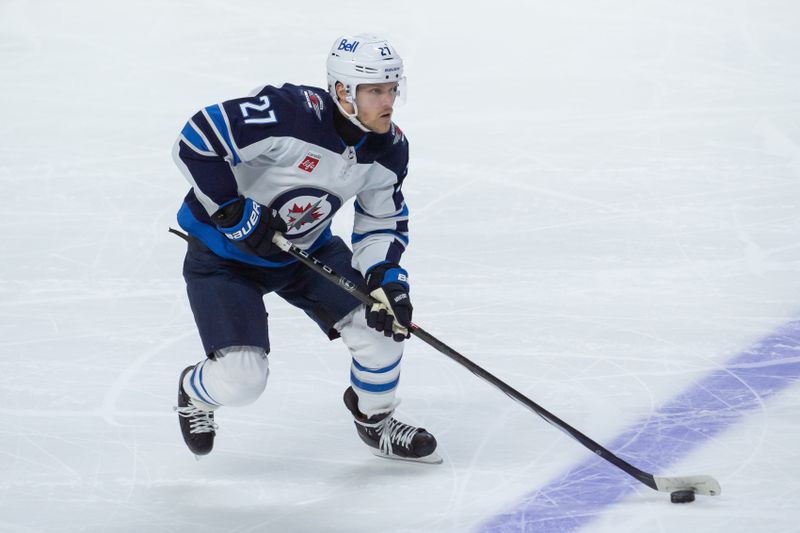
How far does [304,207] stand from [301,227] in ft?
0.22

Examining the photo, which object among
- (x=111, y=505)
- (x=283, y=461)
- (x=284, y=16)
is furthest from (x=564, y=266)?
(x=284, y=16)

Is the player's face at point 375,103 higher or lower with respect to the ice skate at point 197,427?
higher

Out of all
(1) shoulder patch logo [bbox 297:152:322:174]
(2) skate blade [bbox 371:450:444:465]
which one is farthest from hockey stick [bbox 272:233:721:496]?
(2) skate blade [bbox 371:450:444:465]

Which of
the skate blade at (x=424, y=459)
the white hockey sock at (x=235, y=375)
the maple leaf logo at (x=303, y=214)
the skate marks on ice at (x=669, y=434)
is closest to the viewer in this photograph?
the skate marks on ice at (x=669, y=434)

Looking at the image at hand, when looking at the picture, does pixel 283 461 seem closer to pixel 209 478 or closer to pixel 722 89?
pixel 209 478

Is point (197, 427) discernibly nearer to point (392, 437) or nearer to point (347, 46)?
point (392, 437)

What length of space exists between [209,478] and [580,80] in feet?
12.8

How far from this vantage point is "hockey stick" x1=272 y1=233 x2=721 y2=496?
2.98 meters

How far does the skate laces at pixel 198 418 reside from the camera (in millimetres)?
3218

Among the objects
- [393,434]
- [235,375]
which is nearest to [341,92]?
[235,375]

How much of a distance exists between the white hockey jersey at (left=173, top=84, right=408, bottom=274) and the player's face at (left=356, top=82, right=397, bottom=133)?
95mm

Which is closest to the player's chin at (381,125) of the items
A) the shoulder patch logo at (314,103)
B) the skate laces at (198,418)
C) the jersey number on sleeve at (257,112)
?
the shoulder patch logo at (314,103)

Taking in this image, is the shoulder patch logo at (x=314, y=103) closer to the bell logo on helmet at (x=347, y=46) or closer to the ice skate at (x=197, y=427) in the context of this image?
the bell logo on helmet at (x=347, y=46)

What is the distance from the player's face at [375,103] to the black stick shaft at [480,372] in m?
0.39
